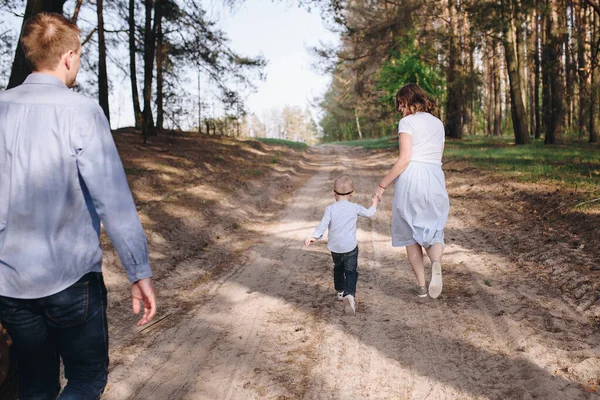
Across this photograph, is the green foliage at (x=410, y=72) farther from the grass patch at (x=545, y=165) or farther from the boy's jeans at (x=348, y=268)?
the boy's jeans at (x=348, y=268)

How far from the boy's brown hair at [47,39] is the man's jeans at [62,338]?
1.01 meters

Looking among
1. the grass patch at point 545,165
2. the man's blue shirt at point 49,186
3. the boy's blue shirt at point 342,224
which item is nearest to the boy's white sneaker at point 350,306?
the boy's blue shirt at point 342,224

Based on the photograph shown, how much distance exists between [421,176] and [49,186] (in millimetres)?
4014

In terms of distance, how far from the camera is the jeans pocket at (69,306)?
6.73 ft

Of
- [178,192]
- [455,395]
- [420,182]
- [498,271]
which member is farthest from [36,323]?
[178,192]

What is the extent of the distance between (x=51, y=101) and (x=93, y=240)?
0.65 m

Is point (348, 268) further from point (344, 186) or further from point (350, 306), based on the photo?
point (344, 186)

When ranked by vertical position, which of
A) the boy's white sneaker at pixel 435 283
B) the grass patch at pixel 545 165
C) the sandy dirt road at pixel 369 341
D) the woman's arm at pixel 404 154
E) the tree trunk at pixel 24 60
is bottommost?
the sandy dirt road at pixel 369 341

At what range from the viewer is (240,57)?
19.4 m

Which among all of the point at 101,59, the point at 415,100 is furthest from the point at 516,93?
the point at 415,100

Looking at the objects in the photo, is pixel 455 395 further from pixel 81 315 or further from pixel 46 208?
pixel 46 208

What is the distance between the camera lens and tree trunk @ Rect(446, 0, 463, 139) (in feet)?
73.5

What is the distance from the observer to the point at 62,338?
6.95ft

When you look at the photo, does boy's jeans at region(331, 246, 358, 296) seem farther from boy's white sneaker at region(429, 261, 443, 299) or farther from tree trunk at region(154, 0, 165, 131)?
tree trunk at region(154, 0, 165, 131)
